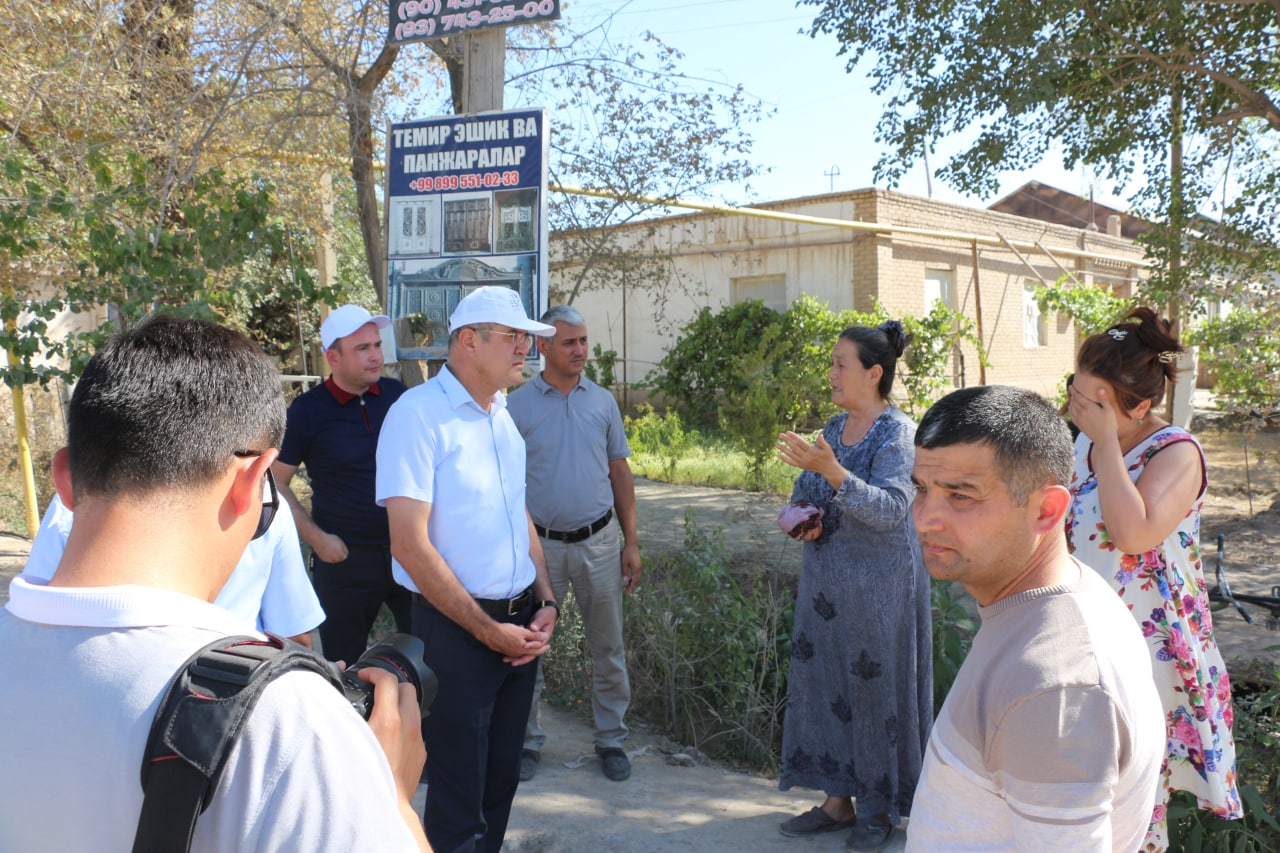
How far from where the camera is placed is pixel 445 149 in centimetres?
448

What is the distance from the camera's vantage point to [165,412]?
3.76 feet

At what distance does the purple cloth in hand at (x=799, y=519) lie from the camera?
3393 millimetres

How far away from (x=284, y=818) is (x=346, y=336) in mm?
3255

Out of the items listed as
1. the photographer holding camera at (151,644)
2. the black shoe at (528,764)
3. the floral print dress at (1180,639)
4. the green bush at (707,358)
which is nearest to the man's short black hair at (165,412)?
the photographer holding camera at (151,644)

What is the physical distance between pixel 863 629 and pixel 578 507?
1385 mm

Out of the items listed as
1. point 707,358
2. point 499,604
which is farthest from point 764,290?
point 499,604

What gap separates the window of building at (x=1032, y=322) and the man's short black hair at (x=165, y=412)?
22.1 meters

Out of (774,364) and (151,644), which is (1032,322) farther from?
(151,644)

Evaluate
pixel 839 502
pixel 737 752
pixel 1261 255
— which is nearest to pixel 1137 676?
pixel 839 502

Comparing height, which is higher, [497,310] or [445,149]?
[445,149]

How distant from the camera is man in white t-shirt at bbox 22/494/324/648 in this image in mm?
2268

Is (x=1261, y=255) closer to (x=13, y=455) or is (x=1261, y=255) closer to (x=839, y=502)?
(x=839, y=502)

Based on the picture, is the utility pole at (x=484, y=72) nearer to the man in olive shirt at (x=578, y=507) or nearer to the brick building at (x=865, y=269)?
the man in olive shirt at (x=578, y=507)

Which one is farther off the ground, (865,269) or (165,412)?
(865,269)
